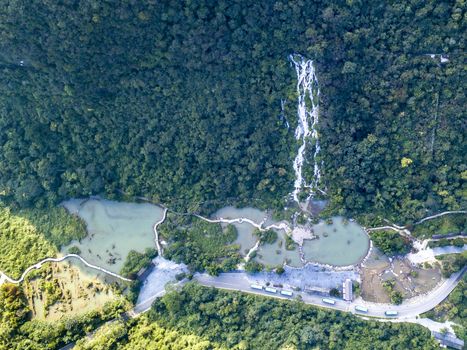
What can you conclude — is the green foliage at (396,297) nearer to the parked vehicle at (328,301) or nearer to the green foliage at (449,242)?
the parked vehicle at (328,301)

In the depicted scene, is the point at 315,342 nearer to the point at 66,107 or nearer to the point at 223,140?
the point at 223,140

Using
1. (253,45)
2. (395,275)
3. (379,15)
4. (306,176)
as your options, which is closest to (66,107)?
(253,45)

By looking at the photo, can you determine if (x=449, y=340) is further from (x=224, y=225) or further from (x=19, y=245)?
(x=19, y=245)

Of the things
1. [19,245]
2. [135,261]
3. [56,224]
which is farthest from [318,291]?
[19,245]

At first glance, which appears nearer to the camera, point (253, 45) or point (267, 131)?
point (253, 45)

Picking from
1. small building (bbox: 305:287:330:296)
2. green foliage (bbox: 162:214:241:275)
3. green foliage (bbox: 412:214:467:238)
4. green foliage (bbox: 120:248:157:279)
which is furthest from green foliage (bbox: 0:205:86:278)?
green foliage (bbox: 412:214:467:238)

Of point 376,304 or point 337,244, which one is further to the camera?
point 337,244

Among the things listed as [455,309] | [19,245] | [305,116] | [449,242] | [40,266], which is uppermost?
[305,116]
